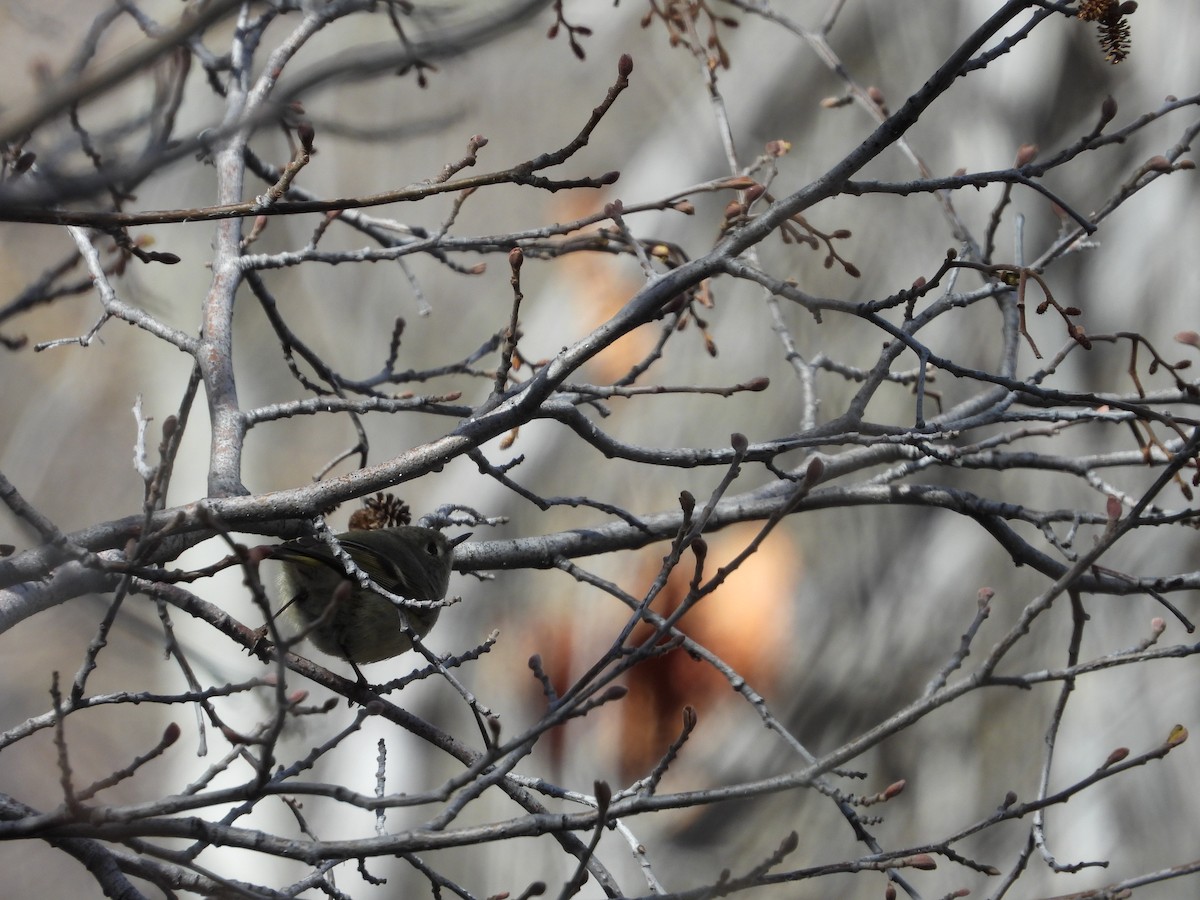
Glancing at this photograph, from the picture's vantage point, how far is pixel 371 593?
1.66 meters

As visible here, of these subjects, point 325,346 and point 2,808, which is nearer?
point 2,808

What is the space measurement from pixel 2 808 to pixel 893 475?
4.28ft

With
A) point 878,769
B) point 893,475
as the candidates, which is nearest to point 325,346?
point 878,769

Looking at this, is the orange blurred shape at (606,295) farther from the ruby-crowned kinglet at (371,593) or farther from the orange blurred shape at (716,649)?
the ruby-crowned kinglet at (371,593)

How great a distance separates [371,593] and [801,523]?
322 cm

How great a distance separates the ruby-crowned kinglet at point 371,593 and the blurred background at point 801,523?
1.91 meters

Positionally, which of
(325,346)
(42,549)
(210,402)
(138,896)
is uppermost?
(325,346)

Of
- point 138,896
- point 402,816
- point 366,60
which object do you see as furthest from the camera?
point 402,816

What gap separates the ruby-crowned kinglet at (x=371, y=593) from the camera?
1.68 metres

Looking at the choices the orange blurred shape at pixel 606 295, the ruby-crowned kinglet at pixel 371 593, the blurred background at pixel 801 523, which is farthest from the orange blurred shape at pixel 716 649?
the ruby-crowned kinglet at pixel 371 593

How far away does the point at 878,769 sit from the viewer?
173 inches

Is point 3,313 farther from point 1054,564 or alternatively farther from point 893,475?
point 1054,564

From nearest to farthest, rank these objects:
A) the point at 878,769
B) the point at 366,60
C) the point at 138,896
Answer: the point at 366,60 < the point at 138,896 < the point at 878,769

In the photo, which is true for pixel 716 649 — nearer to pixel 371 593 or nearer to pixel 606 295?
pixel 606 295
